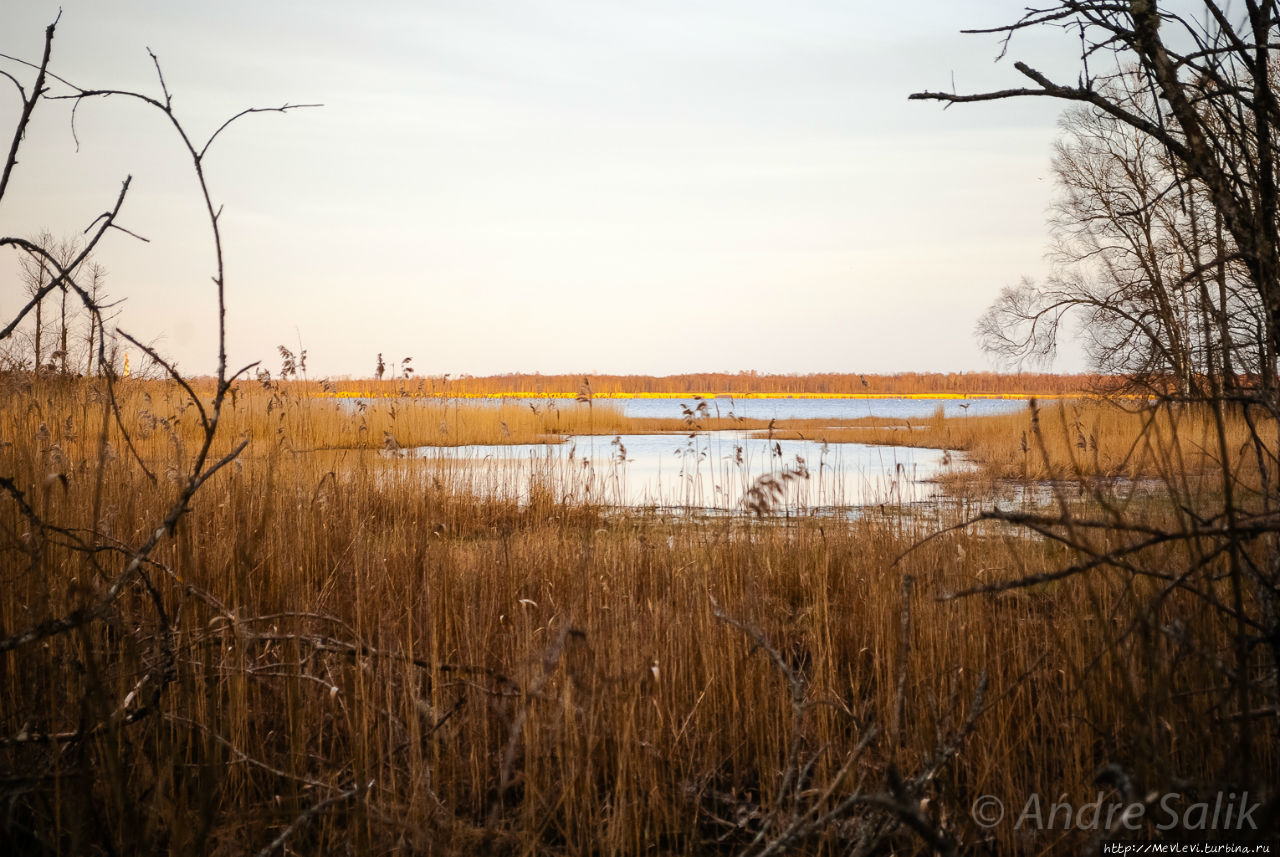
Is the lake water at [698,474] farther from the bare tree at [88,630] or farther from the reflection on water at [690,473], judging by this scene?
the bare tree at [88,630]

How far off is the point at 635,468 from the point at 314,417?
16.6 ft

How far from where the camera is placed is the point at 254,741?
7.78ft

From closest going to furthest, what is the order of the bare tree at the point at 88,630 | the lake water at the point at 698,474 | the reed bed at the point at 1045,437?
the bare tree at the point at 88,630, the lake water at the point at 698,474, the reed bed at the point at 1045,437

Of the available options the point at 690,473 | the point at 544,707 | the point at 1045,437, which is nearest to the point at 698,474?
A: the point at 544,707

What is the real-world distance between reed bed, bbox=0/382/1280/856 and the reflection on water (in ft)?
2.41

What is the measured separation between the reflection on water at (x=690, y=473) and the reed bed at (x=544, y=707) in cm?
73

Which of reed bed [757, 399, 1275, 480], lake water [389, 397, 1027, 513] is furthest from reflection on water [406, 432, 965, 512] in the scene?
reed bed [757, 399, 1275, 480]

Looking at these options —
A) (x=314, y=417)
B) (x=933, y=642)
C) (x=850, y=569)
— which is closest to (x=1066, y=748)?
(x=933, y=642)

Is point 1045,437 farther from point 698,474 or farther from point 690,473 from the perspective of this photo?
point 698,474

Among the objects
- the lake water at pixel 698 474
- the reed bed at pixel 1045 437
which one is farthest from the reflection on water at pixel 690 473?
the reed bed at pixel 1045 437

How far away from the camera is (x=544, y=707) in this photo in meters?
2.18

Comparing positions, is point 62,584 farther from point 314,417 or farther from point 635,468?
point 635,468

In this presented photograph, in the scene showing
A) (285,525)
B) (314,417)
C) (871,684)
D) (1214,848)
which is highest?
(314,417)

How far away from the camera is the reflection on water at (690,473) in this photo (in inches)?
238
